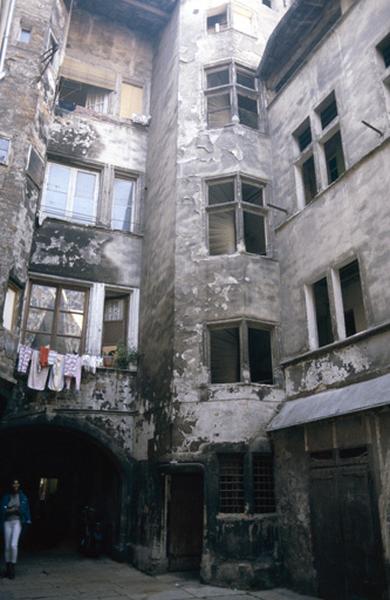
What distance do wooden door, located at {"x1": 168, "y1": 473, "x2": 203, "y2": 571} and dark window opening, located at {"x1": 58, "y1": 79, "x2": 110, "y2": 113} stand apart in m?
12.2

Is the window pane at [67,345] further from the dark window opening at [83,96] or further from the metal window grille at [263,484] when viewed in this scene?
the dark window opening at [83,96]

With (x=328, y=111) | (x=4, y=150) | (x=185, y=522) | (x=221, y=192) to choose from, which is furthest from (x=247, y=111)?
(x=185, y=522)

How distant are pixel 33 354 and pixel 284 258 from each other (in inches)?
255

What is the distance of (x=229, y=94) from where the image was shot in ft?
46.4

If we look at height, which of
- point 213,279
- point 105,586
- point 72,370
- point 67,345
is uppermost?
point 213,279

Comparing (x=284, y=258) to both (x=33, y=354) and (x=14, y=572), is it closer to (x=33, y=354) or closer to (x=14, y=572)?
(x=33, y=354)

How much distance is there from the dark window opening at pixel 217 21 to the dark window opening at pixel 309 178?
19.9ft

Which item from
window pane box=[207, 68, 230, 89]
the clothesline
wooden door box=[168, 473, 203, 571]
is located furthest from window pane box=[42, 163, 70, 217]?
wooden door box=[168, 473, 203, 571]

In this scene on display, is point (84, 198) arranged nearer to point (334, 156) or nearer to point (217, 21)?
point (217, 21)

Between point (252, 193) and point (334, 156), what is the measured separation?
232 centimetres

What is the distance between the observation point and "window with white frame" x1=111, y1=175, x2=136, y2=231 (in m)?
15.0

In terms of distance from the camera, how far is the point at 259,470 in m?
10.5

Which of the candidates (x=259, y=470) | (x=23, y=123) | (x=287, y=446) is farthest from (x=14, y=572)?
(x=23, y=123)

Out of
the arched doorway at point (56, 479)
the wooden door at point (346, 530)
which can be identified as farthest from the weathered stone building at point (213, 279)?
the arched doorway at point (56, 479)
